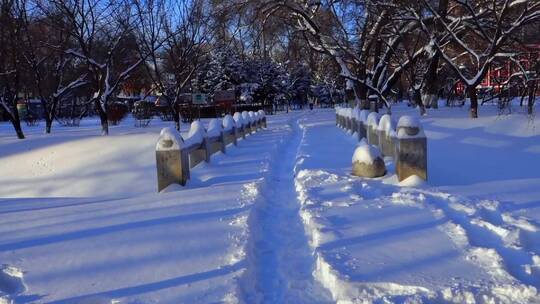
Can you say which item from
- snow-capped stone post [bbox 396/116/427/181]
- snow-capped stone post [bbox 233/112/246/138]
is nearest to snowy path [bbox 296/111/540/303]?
snow-capped stone post [bbox 396/116/427/181]

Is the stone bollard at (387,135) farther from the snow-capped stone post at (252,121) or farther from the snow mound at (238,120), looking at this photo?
the snow-capped stone post at (252,121)

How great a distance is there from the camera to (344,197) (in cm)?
716

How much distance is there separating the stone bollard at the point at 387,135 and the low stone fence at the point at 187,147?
3727 millimetres

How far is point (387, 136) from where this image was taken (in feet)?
33.8

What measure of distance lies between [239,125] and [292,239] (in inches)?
479

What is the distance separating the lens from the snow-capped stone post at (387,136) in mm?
9891

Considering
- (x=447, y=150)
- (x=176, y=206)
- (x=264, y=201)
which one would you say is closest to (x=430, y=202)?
(x=264, y=201)

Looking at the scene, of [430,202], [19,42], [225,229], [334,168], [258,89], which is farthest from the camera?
[258,89]

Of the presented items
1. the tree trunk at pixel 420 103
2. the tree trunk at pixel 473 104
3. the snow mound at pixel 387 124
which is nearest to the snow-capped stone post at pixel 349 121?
the tree trunk at pixel 420 103

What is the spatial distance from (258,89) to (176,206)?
46.5 meters

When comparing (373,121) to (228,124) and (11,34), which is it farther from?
(11,34)

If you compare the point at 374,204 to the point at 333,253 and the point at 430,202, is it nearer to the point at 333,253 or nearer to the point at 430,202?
the point at 430,202

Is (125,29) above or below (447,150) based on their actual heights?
above

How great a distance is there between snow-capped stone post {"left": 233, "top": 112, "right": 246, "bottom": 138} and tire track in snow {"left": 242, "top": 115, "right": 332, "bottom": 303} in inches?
367
